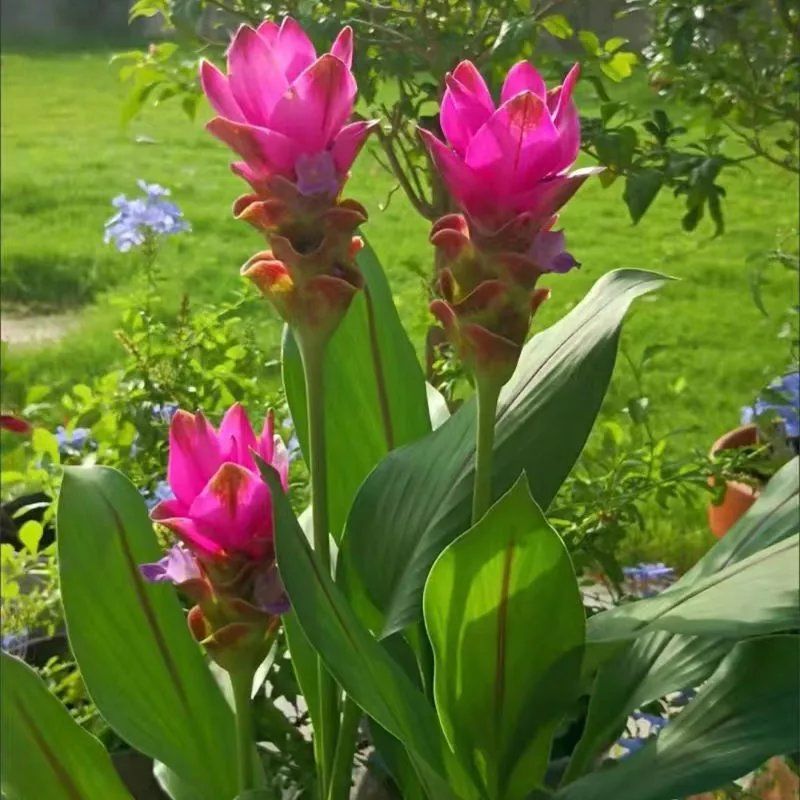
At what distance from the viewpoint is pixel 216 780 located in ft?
1.99

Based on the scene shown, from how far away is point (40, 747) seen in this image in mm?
562

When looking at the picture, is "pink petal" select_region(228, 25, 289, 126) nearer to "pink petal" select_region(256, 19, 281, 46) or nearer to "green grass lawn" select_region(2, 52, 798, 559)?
"pink petal" select_region(256, 19, 281, 46)

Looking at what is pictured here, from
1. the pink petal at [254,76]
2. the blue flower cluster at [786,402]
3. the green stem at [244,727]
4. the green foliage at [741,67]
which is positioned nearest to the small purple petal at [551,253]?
the pink petal at [254,76]

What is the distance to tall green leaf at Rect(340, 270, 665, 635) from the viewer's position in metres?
0.57

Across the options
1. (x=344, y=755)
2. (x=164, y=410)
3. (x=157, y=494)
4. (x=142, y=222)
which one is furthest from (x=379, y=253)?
(x=344, y=755)

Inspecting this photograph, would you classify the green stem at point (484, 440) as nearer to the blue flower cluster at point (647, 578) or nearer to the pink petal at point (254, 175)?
the pink petal at point (254, 175)

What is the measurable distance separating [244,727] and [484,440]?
0.19 metres

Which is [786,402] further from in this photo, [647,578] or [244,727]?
[244,727]

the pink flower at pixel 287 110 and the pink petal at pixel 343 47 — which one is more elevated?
the pink petal at pixel 343 47

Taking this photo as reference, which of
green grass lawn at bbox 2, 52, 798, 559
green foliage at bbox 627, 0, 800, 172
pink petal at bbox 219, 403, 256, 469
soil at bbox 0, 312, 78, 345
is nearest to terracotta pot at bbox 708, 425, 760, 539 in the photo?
green grass lawn at bbox 2, 52, 798, 559

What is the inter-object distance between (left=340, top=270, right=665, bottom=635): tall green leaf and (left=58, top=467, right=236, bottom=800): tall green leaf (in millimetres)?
104

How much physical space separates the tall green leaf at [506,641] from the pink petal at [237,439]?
96mm

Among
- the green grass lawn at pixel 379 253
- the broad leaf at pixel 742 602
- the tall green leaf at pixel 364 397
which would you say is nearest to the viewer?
the broad leaf at pixel 742 602

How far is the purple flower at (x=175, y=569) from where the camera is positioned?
493mm
